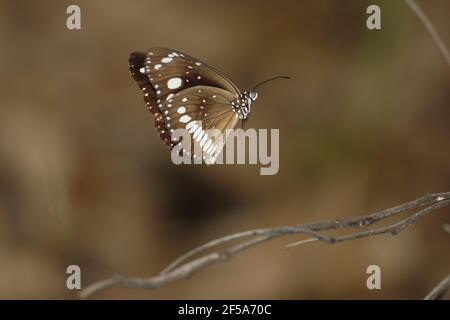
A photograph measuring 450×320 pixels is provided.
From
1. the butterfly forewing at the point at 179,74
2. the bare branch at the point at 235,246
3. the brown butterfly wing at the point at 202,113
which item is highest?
the butterfly forewing at the point at 179,74

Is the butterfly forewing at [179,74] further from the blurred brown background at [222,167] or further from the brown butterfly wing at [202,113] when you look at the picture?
the blurred brown background at [222,167]

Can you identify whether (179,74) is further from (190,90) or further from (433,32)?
(433,32)

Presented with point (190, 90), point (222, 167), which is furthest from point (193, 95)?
point (222, 167)

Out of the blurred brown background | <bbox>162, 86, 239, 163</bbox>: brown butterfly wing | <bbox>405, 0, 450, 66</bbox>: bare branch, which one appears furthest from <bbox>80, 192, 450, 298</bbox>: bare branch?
the blurred brown background

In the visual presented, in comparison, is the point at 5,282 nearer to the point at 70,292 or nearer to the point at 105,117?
the point at 70,292

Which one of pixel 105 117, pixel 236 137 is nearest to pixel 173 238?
pixel 105 117

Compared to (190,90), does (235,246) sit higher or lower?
lower

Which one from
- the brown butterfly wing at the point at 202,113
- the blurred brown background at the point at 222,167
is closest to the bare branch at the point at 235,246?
the brown butterfly wing at the point at 202,113
